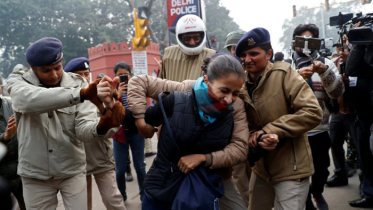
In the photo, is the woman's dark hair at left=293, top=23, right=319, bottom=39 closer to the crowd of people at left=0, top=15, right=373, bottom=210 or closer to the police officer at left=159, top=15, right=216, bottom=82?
the crowd of people at left=0, top=15, right=373, bottom=210

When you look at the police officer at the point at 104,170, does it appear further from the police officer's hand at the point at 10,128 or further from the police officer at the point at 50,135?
the police officer at the point at 50,135

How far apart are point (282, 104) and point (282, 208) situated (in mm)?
780

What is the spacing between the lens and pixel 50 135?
106 inches

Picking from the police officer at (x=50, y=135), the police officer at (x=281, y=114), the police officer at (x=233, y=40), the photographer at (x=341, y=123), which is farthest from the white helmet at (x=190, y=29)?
the photographer at (x=341, y=123)

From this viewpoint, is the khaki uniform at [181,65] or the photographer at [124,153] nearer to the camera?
the khaki uniform at [181,65]

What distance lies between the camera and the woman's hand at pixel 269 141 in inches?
92.4

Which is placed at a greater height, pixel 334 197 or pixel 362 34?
pixel 362 34

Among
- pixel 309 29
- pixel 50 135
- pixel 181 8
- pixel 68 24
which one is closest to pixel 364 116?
pixel 309 29

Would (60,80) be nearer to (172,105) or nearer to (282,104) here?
(172,105)

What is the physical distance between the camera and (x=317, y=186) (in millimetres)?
3662

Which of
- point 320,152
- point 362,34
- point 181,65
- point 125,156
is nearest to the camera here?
point 362,34

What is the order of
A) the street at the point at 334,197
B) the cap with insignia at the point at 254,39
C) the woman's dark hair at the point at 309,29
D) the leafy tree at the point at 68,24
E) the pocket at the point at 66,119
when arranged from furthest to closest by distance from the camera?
the leafy tree at the point at 68,24, the street at the point at 334,197, the woman's dark hair at the point at 309,29, the pocket at the point at 66,119, the cap with insignia at the point at 254,39

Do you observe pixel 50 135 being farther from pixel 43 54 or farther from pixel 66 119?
pixel 43 54

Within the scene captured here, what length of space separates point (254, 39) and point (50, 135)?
1.71 meters
